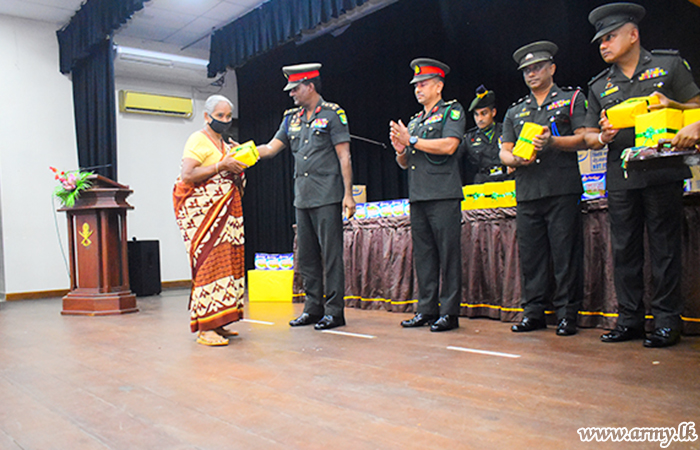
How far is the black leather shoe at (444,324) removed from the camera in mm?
2850

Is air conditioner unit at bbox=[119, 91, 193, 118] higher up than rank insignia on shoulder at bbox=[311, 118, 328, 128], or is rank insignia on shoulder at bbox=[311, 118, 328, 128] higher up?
air conditioner unit at bbox=[119, 91, 193, 118]

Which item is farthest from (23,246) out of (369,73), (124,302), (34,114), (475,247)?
(475,247)

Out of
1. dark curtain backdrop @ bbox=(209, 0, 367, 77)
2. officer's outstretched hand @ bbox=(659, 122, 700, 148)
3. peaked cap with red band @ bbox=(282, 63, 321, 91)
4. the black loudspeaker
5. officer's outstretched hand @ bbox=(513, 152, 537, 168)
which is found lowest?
the black loudspeaker

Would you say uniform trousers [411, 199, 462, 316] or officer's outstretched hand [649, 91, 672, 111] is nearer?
officer's outstretched hand [649, 91, 672, 111]

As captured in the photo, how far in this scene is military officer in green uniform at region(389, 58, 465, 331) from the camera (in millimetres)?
2869

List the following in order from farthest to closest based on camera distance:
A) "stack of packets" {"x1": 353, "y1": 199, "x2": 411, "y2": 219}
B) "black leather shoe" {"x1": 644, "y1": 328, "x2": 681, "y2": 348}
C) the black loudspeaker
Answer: the black loudspeaker → "stack of packets" {"x1": 353, "y1": 199, "x2": 411, "y2": 219} → "black leather shoe" {"x1": 644, "y1": 328, "x2": 681, "y2": 348}

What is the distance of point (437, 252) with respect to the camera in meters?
3.04

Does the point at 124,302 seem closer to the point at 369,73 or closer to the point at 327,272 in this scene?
the point at 327,272

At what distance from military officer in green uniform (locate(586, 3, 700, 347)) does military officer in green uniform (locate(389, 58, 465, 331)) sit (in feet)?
2.33

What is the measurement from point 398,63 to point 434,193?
12.2ft

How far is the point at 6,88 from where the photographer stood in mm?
6340

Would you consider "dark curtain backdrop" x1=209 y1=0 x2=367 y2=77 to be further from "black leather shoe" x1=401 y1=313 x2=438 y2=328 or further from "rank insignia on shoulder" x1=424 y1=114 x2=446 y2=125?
"black leather shoe" x1=401 y1=313 x2=438 y2=328

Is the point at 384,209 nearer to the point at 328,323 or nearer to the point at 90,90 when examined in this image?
the point at 328,323

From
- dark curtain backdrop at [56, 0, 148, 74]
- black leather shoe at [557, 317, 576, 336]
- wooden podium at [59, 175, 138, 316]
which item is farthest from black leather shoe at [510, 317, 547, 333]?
dark curtain backdrop at [56, 0, 148, 74]
